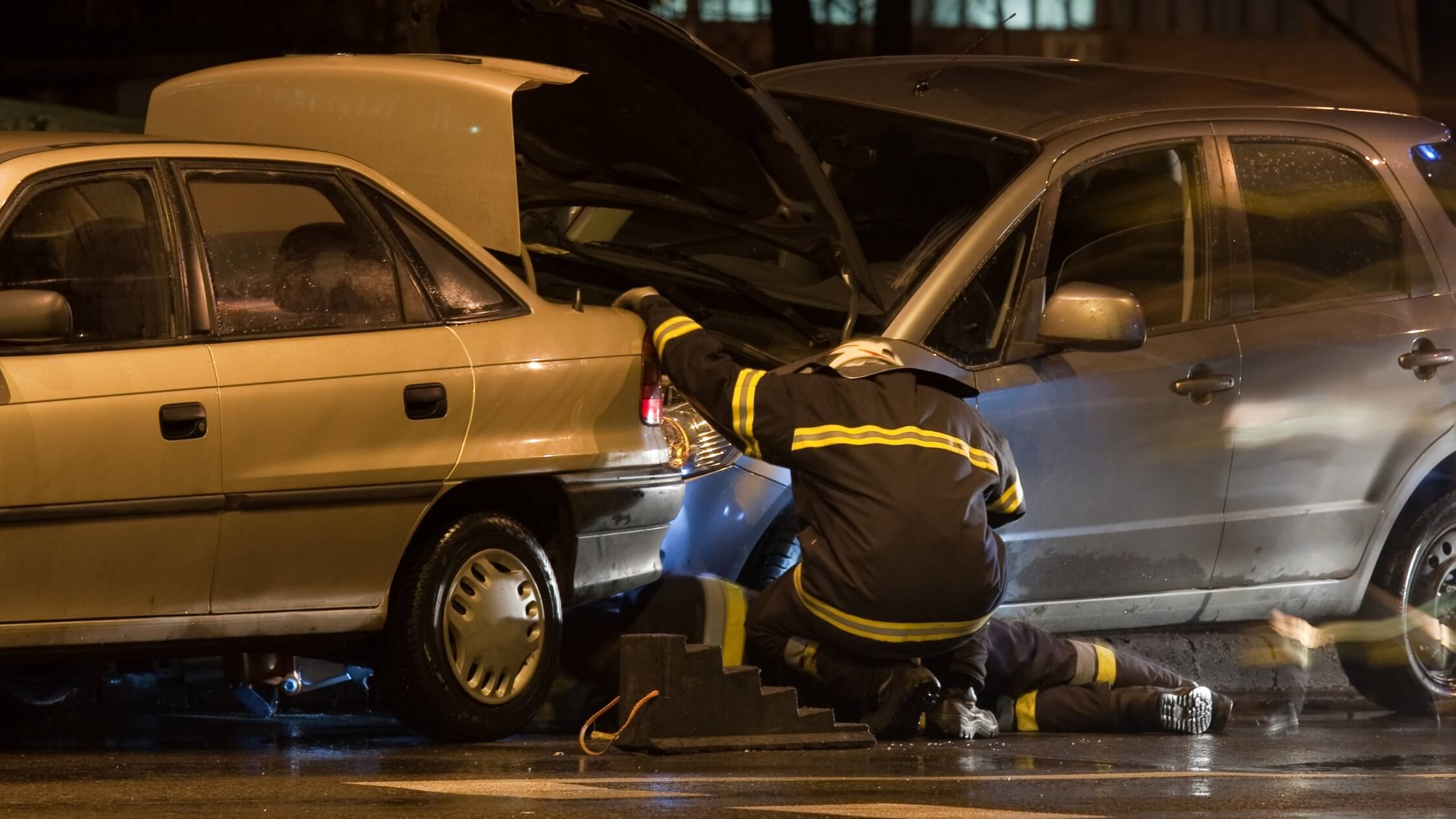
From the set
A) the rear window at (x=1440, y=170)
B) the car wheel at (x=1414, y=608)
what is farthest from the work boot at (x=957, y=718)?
the rear window at (x=1440, y=170)

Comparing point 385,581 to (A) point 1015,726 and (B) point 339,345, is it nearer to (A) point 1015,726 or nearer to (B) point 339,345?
(B) point 339,345

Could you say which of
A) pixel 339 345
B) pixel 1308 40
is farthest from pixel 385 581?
pixel 1308 40

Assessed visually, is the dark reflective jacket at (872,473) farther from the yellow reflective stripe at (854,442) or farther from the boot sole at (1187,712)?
the boot sole at (1187,712)

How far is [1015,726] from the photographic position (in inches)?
268

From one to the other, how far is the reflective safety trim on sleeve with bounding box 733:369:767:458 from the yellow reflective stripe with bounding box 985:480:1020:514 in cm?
75

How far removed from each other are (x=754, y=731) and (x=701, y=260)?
177 cm

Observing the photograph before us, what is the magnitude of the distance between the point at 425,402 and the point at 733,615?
1237mm

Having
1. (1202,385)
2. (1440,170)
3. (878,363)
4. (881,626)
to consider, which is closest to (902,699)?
(881,626)

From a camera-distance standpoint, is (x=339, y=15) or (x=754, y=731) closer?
(x=754, y=731)

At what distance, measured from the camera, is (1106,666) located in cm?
680

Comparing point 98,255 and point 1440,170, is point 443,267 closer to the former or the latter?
point 98,255

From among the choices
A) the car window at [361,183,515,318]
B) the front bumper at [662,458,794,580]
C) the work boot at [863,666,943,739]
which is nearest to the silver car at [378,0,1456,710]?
the front bumper at [662,458,794,580]

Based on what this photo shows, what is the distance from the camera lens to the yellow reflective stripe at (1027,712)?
675 centimetres

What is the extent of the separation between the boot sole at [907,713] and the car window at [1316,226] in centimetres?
190
